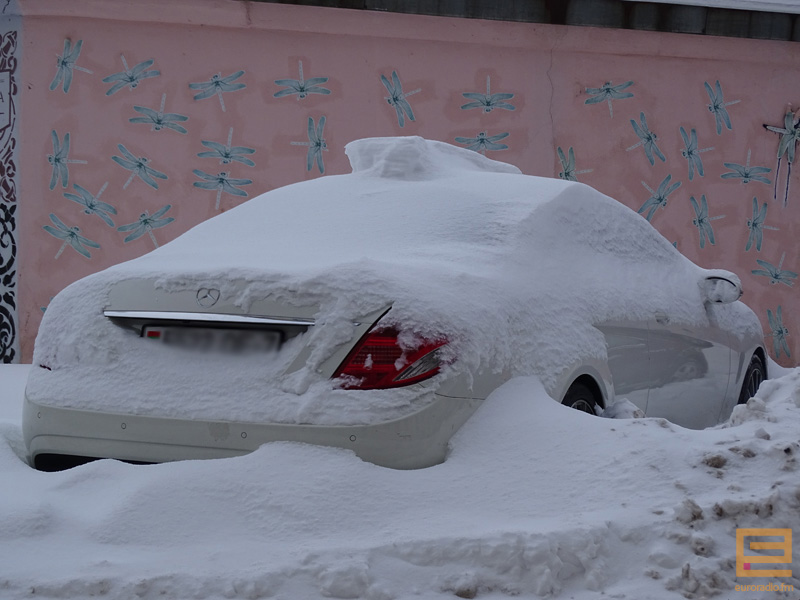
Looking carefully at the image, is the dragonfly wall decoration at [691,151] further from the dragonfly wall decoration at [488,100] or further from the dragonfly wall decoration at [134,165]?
the dragonfly wall decoration at [134,165]

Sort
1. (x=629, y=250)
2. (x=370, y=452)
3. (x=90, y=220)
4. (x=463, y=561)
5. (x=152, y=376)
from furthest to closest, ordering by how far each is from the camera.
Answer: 1. (x=90, y=220)
2. (x=629, y=250)
3. (x=152, y=376)
4. (x=370, y=452)
5. (x=463, y=561)

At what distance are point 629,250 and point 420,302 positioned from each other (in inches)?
72.4

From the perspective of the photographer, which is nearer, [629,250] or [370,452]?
[370,452]

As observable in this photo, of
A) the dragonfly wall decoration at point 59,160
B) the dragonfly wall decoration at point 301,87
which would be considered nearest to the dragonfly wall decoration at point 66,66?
the dragonfly wall decoration at point 59,160

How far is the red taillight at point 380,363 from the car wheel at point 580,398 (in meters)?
0.79

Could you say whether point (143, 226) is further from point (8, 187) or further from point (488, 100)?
point (488, 100)

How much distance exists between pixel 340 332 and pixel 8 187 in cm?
622

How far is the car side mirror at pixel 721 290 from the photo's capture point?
462cm

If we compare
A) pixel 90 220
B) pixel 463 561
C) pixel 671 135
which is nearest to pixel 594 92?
pixel 671 135

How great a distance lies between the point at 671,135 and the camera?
8.95m

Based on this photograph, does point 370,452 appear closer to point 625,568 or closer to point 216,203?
point 625,568

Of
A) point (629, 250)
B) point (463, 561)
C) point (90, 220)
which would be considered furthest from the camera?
point (90, 220)

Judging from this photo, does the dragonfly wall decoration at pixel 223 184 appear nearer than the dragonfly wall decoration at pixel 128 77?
No

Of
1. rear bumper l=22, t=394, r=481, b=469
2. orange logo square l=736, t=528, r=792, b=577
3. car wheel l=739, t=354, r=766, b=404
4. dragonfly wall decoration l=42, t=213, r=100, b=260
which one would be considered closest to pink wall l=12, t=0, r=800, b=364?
dragonfly wall decoration l=42, t=213, r=100, b=260
